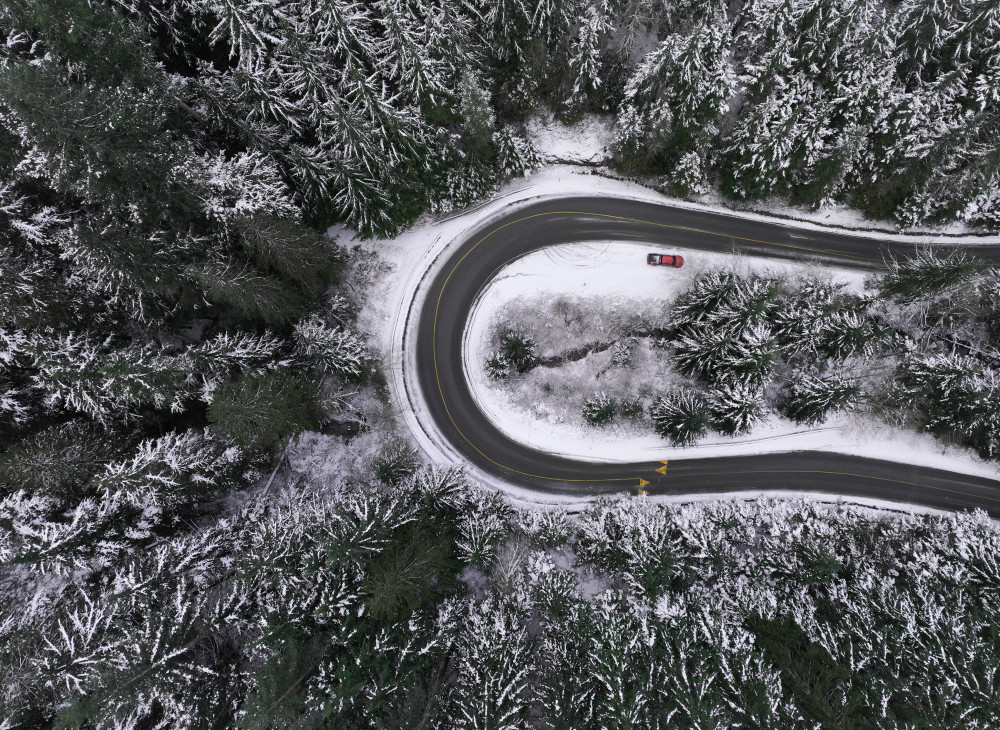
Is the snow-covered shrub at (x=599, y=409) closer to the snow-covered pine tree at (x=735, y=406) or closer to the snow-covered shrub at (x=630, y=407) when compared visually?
the snow-covered shrub at (x=630, y=407)

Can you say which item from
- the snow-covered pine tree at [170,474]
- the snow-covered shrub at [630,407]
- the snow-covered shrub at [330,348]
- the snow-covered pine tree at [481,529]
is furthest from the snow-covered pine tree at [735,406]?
the snow-covered pine tree at [170,474]

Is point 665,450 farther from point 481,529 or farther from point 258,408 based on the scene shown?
point 258,408

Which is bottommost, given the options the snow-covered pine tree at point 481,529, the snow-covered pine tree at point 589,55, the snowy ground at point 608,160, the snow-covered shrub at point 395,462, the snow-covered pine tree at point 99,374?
the snow-covered pine tree at point 481,529

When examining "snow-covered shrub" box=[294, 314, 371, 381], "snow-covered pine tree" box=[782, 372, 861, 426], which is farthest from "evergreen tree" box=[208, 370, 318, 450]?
"snow-covered pine tree" box=[782, 372, 861, 426]

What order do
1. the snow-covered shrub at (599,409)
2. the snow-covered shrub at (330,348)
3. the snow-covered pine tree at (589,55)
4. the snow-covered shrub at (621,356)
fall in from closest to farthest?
the snow-covered shrub at (330,348) < the snow-covered pine tree at (589,55) < the snow-covered shrub at (599,409) < the snow-covered shrub at (621,356)

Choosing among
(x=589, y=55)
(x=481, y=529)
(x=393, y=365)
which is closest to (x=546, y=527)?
(x=481, y=529)

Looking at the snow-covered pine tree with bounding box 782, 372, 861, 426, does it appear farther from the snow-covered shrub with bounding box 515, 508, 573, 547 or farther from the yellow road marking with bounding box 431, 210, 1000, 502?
the snow-covered shrub with bounding box 515, 508, 573, 547
